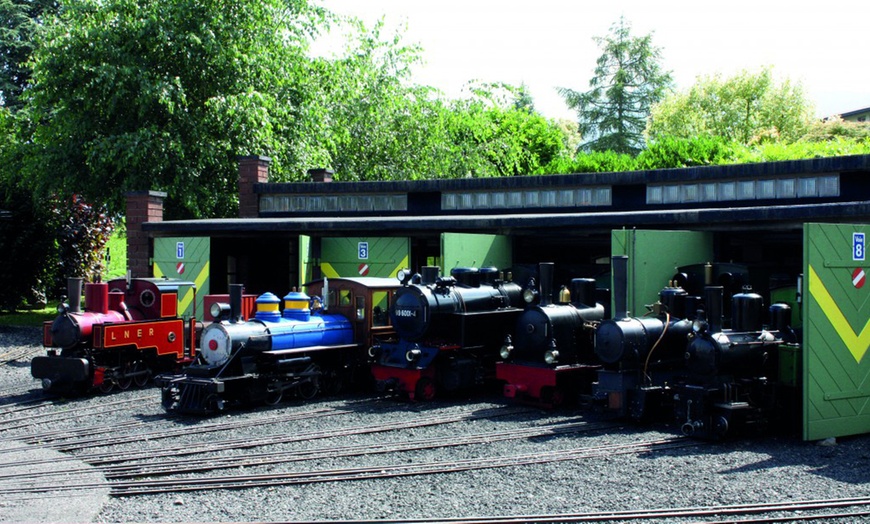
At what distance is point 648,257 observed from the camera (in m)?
12.0

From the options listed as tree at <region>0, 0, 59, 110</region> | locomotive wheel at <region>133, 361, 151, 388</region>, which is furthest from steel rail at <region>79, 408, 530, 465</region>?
tree at <region>0, 0, 59, 110</region>

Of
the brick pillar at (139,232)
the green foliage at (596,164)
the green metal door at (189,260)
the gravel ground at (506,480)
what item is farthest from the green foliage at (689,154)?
the gravel ground at (506,480)

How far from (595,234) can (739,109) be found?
32498 mm

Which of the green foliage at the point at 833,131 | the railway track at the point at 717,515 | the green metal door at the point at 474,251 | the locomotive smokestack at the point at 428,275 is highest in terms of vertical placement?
the green foliage at the point at 833,131

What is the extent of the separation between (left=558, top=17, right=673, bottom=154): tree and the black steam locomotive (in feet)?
122

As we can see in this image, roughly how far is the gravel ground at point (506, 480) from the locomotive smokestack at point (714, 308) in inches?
51.2

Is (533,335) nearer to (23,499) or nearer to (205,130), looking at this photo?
(23,499)

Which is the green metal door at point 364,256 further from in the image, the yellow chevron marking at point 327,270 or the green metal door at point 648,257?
the green metal door at point 648,257

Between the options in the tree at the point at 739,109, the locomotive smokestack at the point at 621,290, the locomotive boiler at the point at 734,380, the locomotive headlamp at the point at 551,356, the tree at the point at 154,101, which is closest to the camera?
the locomotive boiler at the point at 734,380

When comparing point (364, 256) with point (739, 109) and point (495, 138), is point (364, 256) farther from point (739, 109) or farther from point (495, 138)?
point (739, 109)

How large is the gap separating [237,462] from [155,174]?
15.4 meters

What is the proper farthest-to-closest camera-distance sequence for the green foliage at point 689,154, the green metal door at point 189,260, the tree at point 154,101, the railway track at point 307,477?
the green foliage at point 689,154, the tree at point 154,101, the green metal door at point 189,260, the railway track at point 307,477

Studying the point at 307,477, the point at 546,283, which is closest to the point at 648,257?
the point at 546,283

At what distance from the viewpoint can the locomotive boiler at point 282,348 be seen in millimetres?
11633
